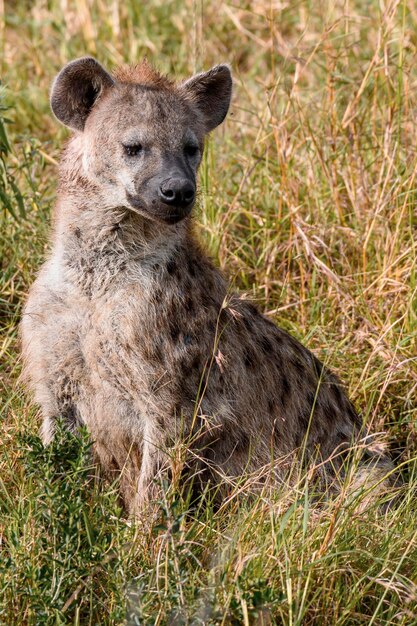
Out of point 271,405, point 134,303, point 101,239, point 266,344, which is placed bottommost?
point 271,405

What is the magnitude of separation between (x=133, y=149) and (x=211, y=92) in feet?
2.11

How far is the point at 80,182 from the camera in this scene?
→ 4.07 m

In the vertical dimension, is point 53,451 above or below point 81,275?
below

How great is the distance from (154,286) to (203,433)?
57 cm

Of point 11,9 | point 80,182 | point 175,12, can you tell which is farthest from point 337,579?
point 11,9

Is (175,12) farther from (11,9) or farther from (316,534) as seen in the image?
(316,534)

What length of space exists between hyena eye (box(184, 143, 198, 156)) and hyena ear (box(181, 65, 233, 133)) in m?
0.29

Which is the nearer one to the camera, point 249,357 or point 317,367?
point 249,357

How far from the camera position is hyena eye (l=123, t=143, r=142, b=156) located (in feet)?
13.1

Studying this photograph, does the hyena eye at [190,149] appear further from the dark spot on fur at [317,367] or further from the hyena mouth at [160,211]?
the dark spot on fur at [317,367]

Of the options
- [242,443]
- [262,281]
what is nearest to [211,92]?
[262,281]

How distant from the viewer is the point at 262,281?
548cm

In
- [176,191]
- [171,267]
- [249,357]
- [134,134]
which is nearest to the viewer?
[176,191]

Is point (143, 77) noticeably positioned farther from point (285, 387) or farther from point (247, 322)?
point (285, 387)
